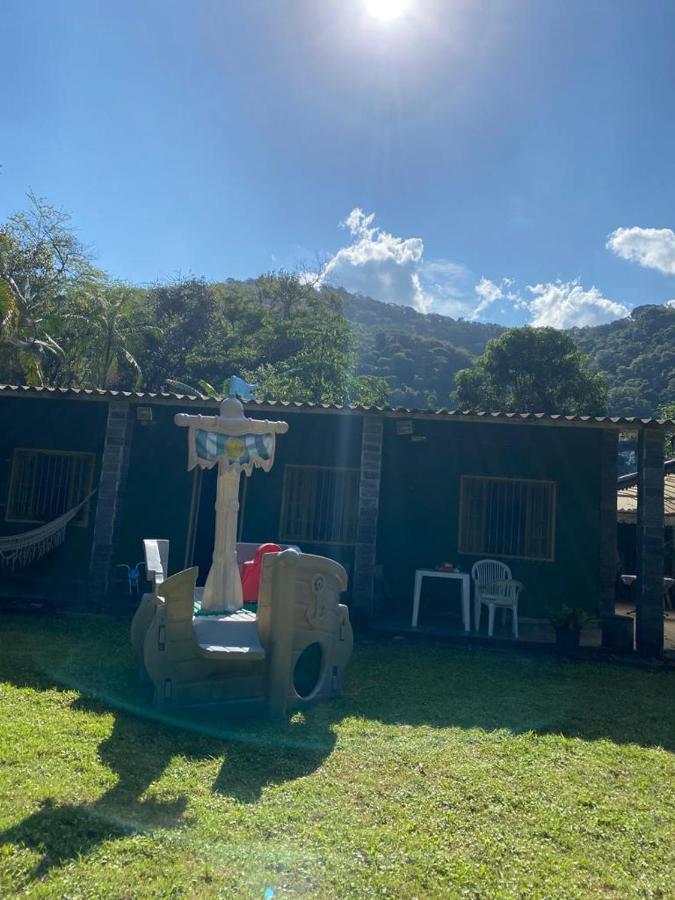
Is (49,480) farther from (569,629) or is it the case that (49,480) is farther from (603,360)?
(603,360)

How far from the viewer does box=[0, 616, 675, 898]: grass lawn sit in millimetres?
2371

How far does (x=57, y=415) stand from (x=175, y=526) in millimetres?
2405

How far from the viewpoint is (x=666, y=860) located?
2637 millimetres

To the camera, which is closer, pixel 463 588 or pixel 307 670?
pixel 307 670

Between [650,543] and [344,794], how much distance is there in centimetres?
477

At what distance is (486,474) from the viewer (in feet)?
27.5

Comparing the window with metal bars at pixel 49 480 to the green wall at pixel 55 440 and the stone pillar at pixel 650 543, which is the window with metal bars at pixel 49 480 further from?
the stone pillar at pixel 650 543

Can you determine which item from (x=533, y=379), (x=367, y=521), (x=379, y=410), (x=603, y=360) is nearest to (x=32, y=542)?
(x=367, y=521)

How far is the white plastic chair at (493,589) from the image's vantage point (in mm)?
7026

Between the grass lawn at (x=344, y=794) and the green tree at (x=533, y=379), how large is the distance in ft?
69.9

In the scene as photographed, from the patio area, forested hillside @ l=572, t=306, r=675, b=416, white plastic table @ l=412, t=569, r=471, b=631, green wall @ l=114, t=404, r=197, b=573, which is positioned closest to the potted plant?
the patio area

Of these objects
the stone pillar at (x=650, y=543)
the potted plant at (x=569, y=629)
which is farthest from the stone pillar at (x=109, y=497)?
the stone pillar at (x=650, y=543)

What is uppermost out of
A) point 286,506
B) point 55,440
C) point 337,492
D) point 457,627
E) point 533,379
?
point 533,379

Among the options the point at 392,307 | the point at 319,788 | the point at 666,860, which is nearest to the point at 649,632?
the point at 666,860
